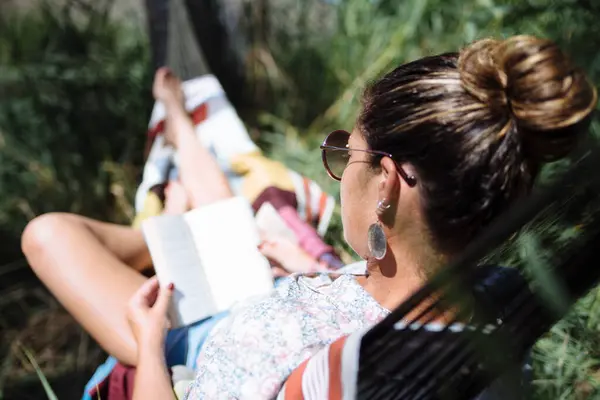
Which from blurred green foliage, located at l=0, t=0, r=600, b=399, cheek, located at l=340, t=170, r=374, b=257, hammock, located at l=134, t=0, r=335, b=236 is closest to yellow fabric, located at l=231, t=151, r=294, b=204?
hammock, located at l=134, t=0, r=335, b=236

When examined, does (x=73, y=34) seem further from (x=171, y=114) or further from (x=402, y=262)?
(x=402, y=262)

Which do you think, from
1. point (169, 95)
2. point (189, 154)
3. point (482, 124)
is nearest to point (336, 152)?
point (482, 124)

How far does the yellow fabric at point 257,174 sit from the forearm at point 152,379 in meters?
0.78

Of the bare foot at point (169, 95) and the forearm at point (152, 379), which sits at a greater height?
the bare foot at point (169, 95)

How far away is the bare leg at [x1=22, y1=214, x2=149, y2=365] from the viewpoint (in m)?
1.64

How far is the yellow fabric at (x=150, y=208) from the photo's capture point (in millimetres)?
2211

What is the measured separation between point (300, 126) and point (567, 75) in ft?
6.86

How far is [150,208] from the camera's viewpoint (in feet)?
7.30

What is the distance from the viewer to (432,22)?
2.72m

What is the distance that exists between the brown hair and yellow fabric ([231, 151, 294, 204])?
1062 mm

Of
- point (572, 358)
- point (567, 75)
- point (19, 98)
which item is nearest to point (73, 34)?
point (19, 98)

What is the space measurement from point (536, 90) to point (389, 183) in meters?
0.23

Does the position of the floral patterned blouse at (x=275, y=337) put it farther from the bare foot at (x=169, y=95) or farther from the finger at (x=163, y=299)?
the bare foot at (x=169, y=95)

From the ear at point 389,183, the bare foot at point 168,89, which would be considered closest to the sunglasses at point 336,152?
the ear at point 389,183
